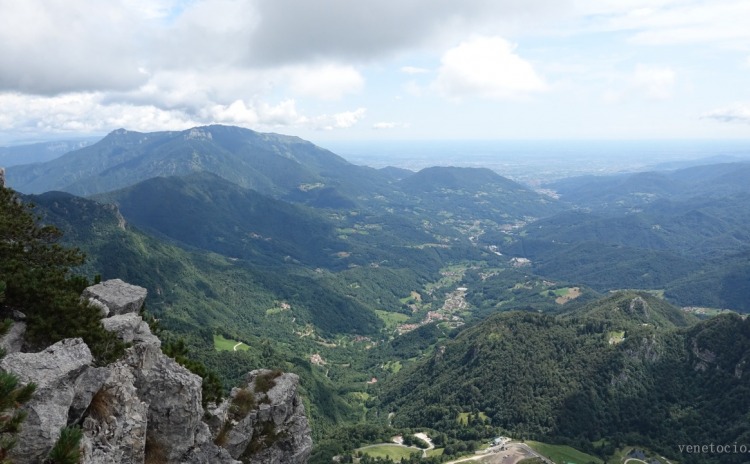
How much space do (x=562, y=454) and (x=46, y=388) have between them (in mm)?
150145

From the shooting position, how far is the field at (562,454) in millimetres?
136375

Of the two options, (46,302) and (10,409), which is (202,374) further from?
(10,409)

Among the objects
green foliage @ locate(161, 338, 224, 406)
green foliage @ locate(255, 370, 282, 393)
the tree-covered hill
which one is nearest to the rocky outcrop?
green foliage @ locate(255, 370, 282, 393)

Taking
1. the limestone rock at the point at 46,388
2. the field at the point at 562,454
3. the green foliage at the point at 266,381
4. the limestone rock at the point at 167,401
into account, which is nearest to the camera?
the limestone rock at the point at 46,388

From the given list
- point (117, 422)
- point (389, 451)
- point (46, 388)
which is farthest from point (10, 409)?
point (389, 451)

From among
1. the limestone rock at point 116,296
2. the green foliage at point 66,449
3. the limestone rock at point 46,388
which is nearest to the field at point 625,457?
the limestone rock at point 116,296

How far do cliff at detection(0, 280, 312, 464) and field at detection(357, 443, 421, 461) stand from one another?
315 feet

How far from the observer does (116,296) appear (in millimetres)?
47375

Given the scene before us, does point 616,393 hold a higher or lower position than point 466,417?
higher

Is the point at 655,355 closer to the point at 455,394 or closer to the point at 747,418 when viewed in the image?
the point at 747,418

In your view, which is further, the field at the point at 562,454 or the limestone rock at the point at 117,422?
the field at the point at 562,454

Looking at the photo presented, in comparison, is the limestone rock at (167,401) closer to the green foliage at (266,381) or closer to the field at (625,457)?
the green foliage at (266,381)

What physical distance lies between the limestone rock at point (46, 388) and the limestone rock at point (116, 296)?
1501 cm

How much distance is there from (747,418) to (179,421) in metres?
183
